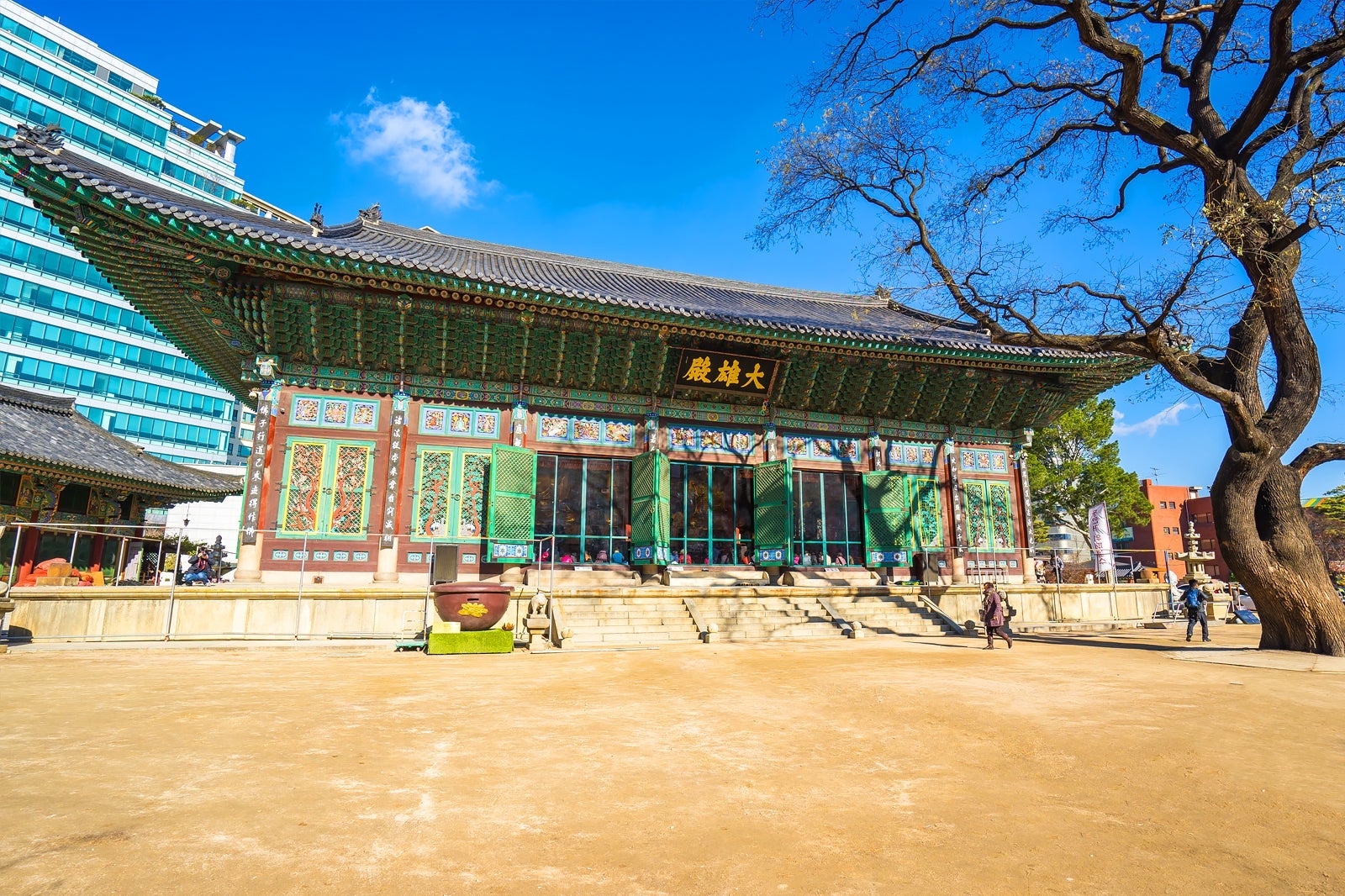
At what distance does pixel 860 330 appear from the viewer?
48.8ft

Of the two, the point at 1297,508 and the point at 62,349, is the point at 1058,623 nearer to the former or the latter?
the point at 1297,508

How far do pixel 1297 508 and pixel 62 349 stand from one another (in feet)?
167

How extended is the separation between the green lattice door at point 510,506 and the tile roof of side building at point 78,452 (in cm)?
1025

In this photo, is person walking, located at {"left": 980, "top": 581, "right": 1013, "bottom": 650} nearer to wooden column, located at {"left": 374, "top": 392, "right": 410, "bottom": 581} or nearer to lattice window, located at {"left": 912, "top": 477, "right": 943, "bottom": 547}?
lattice window, located at {"left": 912, "top": 477, "right": 943, "bottom": 547}

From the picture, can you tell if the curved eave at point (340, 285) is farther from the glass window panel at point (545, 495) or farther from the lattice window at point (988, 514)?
the glass window panel at point (545, 495)

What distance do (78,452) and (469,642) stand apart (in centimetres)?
1430

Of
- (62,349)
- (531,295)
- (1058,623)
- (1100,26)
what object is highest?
(62,349)

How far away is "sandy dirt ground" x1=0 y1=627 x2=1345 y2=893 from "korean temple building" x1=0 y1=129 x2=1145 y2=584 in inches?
239

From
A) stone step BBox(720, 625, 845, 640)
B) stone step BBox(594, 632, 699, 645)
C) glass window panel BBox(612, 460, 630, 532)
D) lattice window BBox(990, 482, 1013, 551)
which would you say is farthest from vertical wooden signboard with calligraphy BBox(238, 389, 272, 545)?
lattice window BBox(990, 482, 1013, 551)

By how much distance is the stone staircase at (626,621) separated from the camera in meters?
10.5

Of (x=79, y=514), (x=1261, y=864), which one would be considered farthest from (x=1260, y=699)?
(x=79, y=514)

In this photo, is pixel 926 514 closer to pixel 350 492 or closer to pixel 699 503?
pixel 699 503

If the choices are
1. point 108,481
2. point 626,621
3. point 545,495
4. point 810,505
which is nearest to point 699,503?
point 810,505

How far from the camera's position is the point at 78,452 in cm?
1695
